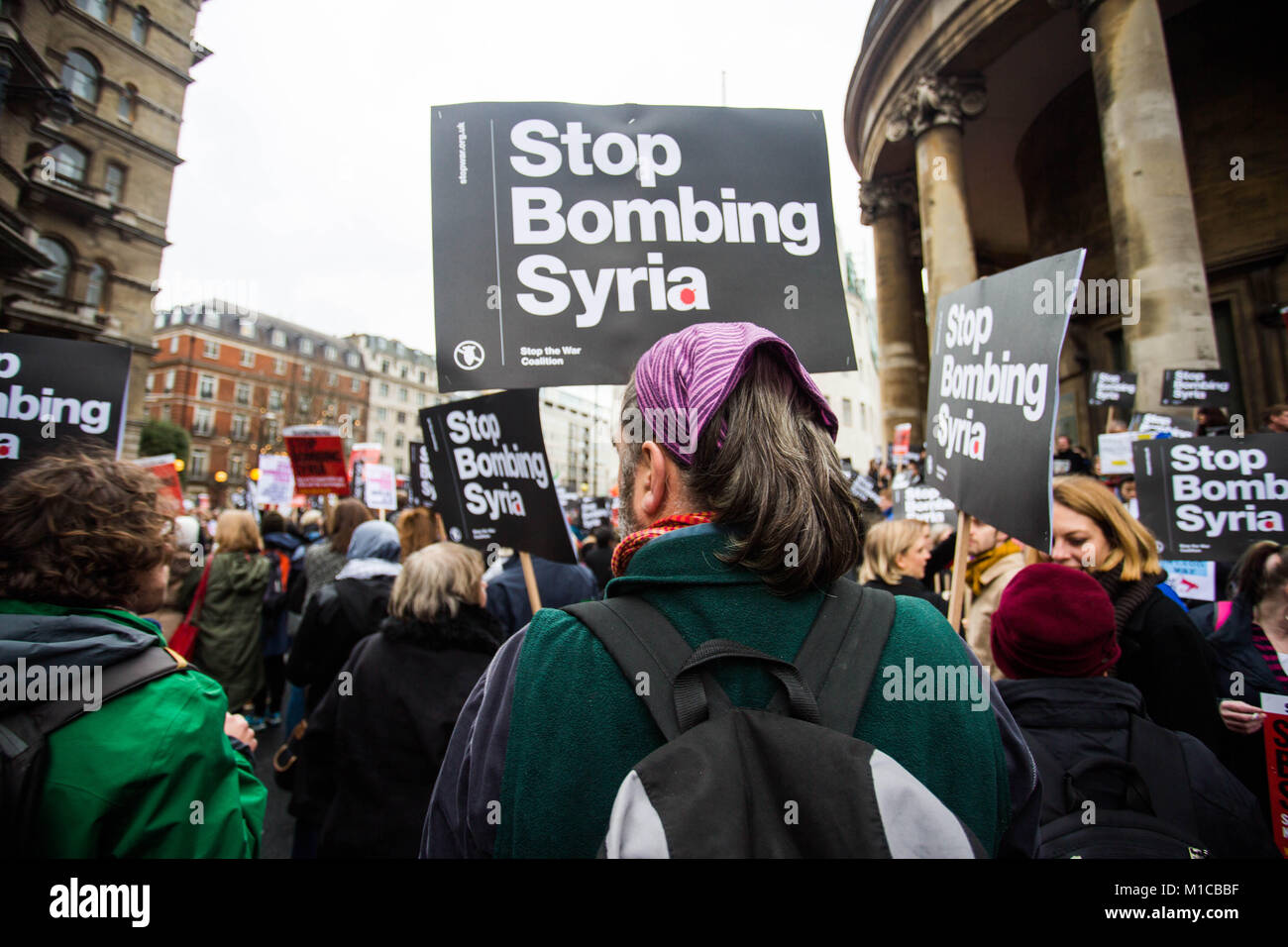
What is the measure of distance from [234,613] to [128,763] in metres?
4.82

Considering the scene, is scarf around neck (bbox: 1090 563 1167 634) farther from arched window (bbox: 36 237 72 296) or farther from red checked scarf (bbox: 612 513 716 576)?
arched window (bbox: 36 237 72 296)

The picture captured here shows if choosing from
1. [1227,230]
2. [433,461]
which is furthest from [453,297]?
[1227,230]

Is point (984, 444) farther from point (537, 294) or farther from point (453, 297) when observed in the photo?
point (453, 297)

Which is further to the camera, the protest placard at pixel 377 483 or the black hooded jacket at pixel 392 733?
the protest placard at pixel 377 483

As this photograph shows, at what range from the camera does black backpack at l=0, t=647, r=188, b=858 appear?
1340 millimetres

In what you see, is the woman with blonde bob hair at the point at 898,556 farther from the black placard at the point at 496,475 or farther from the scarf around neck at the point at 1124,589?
the black placard at the point at 496,475

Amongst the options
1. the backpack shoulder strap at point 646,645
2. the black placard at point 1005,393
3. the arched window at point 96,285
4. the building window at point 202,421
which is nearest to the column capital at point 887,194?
the black placard at point 1005,393

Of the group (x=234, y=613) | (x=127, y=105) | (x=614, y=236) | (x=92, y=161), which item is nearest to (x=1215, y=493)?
(x=614, y=236)

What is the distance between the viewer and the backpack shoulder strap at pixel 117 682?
1415 millimetres

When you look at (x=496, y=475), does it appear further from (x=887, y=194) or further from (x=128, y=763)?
(x=887, y=194)

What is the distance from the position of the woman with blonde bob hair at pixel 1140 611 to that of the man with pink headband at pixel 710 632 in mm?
1768

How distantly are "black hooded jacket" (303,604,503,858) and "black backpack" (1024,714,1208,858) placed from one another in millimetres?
2138

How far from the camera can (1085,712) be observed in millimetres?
1923
